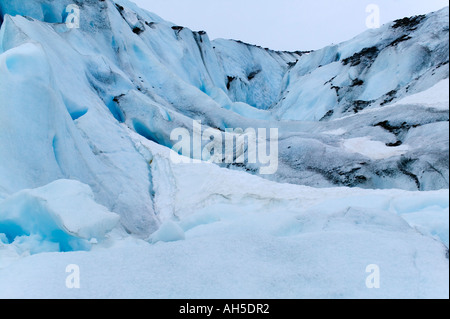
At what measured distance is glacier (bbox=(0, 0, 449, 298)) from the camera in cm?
281

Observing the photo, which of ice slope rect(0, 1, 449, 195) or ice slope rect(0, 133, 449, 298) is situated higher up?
ice slope rect(0, 1, 449, 195)

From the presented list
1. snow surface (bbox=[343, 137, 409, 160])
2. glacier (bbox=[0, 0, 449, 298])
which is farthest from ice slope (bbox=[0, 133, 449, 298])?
snow surface (bbox=[343, 137, 409, 160])

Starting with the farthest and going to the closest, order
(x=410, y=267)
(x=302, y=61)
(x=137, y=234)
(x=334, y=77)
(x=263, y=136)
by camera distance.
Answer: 1. (x=302, y=61)
2. (x=334, y=77)
3. (x=263, y=136)
4. (x=137, y=234)
5. (x=410, y=267)

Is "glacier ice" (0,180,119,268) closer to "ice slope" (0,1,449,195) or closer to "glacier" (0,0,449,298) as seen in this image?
"glacier" (0,0,449,298)

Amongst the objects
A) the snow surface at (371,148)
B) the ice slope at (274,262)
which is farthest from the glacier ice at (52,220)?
the snow surface at (371,148)

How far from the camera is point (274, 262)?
3.01 metres

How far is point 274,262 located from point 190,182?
4.72 meters

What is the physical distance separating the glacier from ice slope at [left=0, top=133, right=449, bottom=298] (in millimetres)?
14

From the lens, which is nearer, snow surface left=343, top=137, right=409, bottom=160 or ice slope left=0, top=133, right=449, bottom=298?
ice slope left=0, top=133, right=449, bottom=298

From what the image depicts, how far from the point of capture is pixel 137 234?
5.95 meters

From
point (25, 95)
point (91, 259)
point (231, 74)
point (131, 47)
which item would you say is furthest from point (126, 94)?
point (231, 74)

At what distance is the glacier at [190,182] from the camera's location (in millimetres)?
2814

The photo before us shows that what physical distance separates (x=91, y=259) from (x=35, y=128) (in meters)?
3.15
